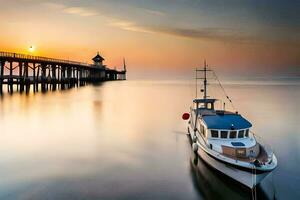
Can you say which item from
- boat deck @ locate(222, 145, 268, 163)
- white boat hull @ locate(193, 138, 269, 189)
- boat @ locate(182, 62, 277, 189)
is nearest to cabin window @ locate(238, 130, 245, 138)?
boat @ locate(182, 62, 277, 189)

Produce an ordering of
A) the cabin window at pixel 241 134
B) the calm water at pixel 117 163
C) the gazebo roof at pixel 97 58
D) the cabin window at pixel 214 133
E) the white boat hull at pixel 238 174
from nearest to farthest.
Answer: the white boat hull at pixel 238 174, the calm water at pixel 117 163, the cabin window at pixel 241 134, the cabin window at pixel 214 133, the gazebo roof at pixel 97 58

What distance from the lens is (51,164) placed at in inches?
720

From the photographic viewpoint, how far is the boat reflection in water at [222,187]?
1370 cm

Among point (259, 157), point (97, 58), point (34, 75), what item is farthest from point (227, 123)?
point (97, 58)

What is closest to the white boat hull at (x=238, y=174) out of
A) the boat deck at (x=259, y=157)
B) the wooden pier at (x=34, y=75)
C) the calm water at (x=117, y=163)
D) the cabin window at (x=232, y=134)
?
the calm water at (x=117, y=163)

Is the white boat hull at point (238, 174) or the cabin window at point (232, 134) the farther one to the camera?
the cabin window at point (232, 134)

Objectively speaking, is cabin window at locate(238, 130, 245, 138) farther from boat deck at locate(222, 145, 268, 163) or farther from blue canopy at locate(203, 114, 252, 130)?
boat deck at locate(222, 145, 268, 163)

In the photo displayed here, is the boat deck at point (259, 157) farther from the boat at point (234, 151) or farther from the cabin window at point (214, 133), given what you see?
the cabin window at point (214, 133)

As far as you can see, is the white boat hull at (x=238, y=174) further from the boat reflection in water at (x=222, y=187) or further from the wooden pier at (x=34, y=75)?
the wooden pier at (x=34, y=75)

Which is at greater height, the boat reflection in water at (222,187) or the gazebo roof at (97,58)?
the gazebo roof at (97,58)

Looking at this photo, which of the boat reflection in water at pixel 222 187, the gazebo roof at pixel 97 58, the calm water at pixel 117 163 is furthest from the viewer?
the gazebo roof at pixel 97 58

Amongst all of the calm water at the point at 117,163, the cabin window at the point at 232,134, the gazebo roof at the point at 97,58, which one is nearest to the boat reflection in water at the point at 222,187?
the calm water at the point at 117,163

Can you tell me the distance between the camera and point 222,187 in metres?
14.6

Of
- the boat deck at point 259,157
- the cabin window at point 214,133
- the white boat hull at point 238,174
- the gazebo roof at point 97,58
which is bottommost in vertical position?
the white boat hull at point 238,174
